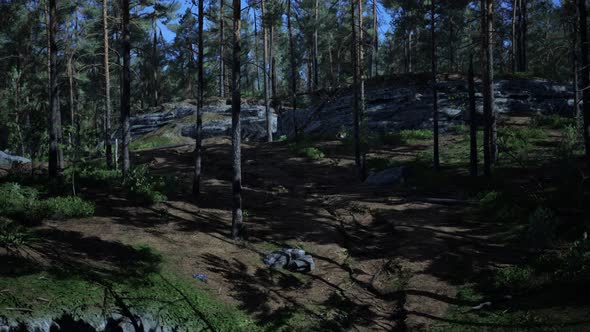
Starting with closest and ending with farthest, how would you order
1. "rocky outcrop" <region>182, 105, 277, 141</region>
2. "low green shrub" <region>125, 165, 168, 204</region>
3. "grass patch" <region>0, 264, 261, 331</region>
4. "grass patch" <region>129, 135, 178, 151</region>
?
"grass patch" <region>0, 264, 261, 331</region> → "low green shrub" <region>125, 165, 168, 204</region> → "grass patch" <region>129, 135, 178, 151</region> → "rocky outcrop" <region>182, 105, 277, 141</region>

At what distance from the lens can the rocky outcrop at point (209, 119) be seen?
41.3 metres

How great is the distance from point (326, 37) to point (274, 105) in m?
16.9

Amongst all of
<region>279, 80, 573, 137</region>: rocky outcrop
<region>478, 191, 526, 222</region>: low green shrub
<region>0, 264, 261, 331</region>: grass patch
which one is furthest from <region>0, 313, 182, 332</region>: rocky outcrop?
<region>279, 80, 573, 137</region>: rocky outcrop

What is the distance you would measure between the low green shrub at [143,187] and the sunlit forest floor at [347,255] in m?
0.36

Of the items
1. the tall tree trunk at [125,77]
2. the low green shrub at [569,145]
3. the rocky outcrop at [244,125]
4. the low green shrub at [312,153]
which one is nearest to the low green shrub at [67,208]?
the tall tree trunk at [125,77]

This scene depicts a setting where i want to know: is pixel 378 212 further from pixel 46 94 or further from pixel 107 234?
pixel 46 94

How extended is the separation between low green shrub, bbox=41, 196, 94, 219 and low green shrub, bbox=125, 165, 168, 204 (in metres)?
2.28

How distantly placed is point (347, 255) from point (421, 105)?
24.4 m

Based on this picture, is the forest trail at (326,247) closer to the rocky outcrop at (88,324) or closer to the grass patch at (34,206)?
the grass patch at (34,206)

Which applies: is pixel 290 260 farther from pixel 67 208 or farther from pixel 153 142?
pixel 153 142

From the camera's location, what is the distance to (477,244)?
536 inches

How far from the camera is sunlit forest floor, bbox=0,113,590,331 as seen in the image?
952 cm

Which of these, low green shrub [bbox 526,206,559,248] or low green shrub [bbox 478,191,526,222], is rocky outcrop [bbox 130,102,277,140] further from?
low green shrub [bbox 526,206,559,248]

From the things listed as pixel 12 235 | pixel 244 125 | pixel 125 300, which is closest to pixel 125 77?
pixel 12 235
